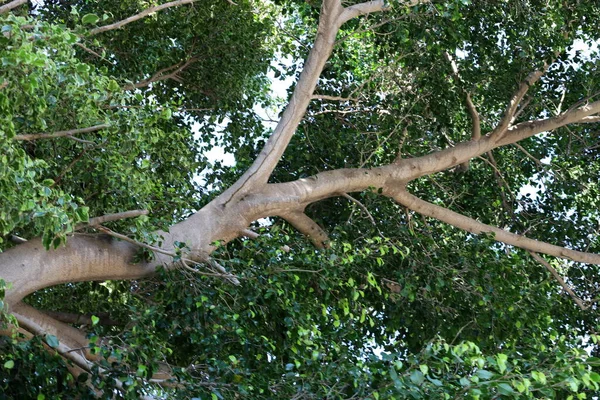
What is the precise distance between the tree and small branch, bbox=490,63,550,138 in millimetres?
22

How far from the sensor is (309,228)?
898cm

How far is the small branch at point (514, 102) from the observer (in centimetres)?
948

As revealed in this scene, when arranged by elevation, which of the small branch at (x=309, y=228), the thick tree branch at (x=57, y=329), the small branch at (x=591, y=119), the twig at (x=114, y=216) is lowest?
the thick tree branch at (x=57, y=329)

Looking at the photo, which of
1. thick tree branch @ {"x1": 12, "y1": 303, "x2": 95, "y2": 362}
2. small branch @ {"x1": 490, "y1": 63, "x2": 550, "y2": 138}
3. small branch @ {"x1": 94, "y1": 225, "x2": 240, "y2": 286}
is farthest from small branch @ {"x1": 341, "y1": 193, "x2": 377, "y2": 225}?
thick tree branch @ {"x1": 12, "y1": 303, "x2": 95, "y2": 362}

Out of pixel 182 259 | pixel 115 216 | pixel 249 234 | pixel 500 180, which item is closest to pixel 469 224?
pixel 500 180

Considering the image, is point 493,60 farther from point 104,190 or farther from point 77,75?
point 77,75

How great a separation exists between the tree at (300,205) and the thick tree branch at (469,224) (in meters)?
0.03

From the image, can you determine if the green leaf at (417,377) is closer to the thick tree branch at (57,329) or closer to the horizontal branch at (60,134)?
the horizontal branch at (60,134)

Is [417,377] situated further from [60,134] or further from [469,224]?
[469,224]

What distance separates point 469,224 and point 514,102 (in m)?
1.29

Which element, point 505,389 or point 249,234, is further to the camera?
point 249,234

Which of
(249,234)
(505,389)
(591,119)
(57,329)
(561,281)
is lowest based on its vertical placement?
(505,389)

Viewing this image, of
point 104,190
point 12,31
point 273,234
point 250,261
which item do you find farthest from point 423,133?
point 12,31

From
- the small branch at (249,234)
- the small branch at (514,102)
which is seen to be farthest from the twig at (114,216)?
the small branch at (514,102)
